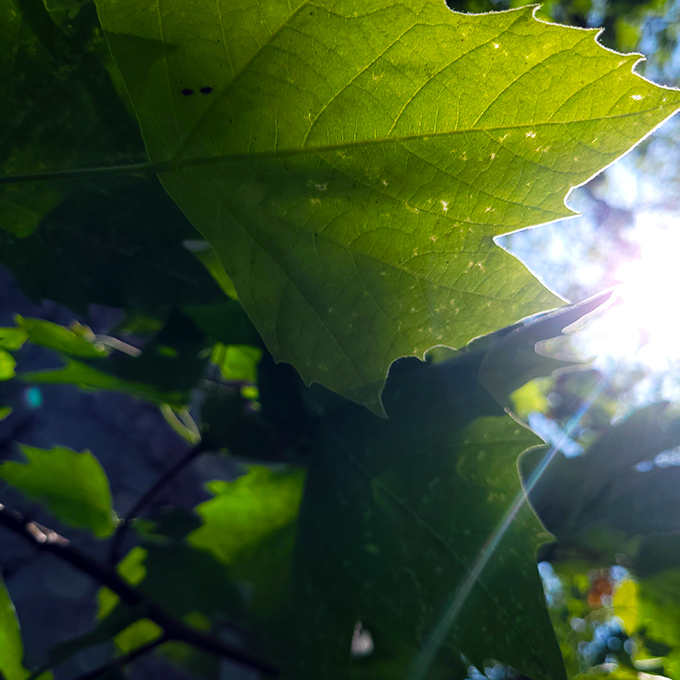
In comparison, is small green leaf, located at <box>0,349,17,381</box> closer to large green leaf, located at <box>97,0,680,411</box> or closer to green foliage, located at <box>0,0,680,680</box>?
green foliage, located at <box>0,0,680,680</box>

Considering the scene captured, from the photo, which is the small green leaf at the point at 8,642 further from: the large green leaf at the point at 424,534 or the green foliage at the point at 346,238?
the large green leaf at the point at 424,534

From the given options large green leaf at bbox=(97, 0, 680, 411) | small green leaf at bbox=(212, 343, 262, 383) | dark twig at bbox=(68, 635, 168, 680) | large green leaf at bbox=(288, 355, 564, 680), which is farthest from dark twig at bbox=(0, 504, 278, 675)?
large green leaf at bbox=(97, 0, 680, 411)

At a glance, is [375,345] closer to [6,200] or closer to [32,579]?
[6,200]

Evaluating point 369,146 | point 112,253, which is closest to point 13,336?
point 112,253

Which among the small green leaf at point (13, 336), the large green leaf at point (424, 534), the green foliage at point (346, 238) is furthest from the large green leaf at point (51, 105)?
the large green leaf at point (424, 534)

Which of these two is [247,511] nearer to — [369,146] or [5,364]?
[5,364]

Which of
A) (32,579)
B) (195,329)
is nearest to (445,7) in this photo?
(195,329)
